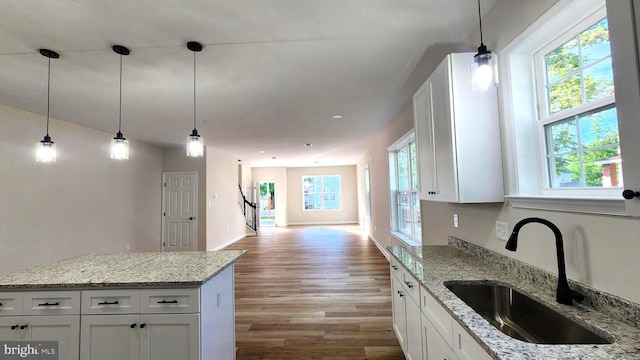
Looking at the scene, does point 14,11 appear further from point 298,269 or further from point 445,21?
point 298,269

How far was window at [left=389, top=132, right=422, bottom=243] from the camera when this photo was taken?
13.9ft

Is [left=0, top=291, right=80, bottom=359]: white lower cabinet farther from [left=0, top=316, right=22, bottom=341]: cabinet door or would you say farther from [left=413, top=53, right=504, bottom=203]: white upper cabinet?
[left=413, top=53, right=504, bottom=203]: white upper cabinet

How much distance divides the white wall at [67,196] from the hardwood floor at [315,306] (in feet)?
8.16

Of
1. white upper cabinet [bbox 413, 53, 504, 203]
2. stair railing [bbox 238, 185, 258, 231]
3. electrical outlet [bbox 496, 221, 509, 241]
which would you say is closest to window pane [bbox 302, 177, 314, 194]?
stair railing [bbox 238, 185, 258, 231]

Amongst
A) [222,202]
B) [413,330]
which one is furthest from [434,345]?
[222,202]

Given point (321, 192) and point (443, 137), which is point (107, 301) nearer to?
point (443, 137)

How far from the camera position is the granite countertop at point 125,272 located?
173cm

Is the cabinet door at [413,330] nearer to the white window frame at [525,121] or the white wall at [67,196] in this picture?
the white window frame at [525,121]

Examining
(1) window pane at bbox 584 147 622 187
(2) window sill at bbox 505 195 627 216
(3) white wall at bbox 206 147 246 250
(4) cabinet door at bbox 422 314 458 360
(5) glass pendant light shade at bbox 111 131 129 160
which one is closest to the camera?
(2) window sill at bbox 505 195 627 216

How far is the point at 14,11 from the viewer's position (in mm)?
1819

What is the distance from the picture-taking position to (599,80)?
1269 mm

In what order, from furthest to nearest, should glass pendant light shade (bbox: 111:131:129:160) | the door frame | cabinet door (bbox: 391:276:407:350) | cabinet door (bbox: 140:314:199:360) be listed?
1. the door frame
2. glass pendant light shade (bbox: 111:131:129:160)
3. cabinet door (bbox: 391:276:407:350)
4. cabinet door (bbox: 140:314:199:360)

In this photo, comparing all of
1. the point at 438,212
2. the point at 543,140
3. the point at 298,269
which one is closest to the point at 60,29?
the point at 543,140

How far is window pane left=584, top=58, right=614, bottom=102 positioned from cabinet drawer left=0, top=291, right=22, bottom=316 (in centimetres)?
337
